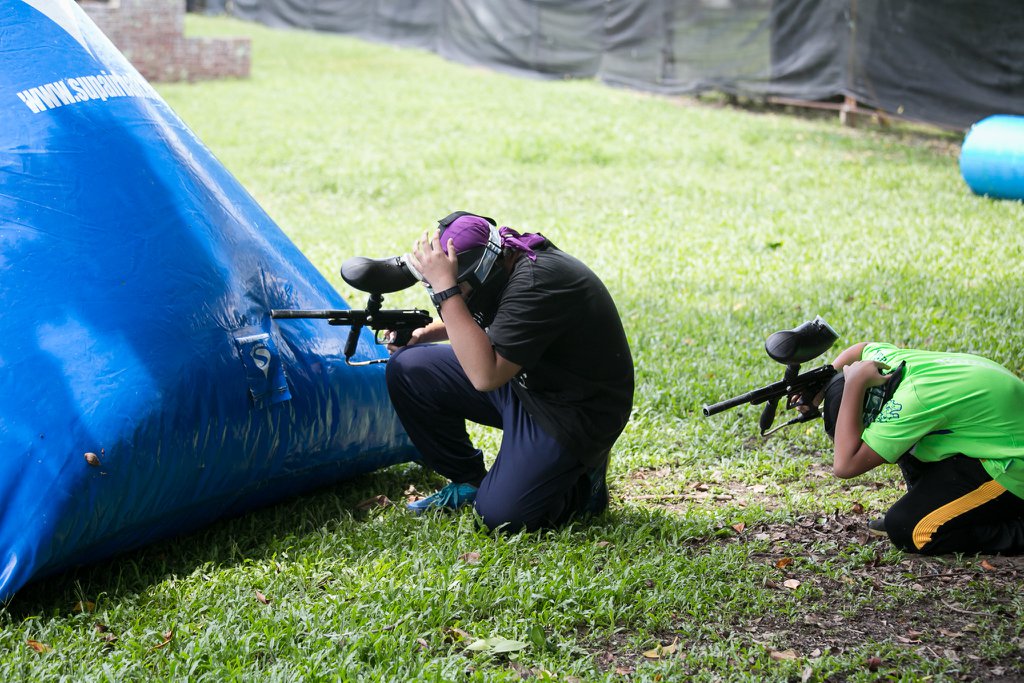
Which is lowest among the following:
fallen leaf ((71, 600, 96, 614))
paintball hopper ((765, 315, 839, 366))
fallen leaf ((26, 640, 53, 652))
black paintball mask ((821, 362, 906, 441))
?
fallen leaf ((71, 600, 96, 614))

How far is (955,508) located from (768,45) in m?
11.7

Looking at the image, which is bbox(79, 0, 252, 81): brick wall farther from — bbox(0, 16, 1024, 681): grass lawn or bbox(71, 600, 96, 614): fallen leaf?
bbox(71, 600, 96, 614): fallen leaf

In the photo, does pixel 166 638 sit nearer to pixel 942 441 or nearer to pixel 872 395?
pixel 872 395

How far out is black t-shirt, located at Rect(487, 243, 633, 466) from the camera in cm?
336

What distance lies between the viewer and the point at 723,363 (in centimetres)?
535

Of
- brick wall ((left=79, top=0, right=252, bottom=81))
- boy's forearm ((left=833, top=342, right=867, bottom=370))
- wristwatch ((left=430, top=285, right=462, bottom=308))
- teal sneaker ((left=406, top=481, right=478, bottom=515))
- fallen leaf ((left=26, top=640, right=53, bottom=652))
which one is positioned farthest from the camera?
brick wall ((left=79, top=0, right=252, bottom=81))

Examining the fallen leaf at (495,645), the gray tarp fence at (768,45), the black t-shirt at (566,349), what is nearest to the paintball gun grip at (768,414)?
the black t-shirt at (566,349)

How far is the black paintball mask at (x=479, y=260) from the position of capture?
3.36 metres

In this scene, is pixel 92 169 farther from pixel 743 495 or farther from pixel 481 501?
pixel 743 495

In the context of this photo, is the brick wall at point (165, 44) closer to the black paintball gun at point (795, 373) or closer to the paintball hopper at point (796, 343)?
the black paintball gun at point (795, 373)

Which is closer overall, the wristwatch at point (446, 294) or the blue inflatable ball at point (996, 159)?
the wristwatch at point (446, 294)

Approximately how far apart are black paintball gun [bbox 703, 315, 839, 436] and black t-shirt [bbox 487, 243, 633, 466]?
1.14 feet

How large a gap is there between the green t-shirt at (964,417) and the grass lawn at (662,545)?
1.22 ft

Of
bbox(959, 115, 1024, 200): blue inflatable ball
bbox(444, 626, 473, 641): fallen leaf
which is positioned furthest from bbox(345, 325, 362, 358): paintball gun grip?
bbox(959, 115, 1024, 200): blue inflatable ball
